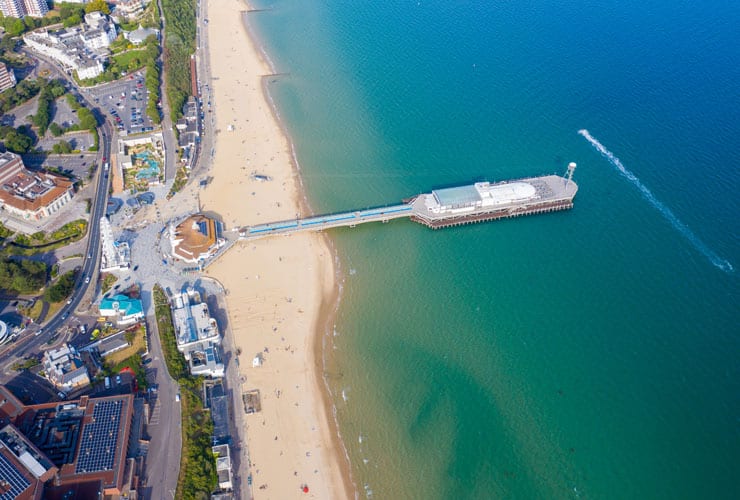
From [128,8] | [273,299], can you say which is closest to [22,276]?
[273,299]

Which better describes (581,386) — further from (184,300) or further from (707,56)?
(707,56)

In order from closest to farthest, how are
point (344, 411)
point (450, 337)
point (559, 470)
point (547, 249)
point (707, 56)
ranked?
1. point (559, 470)
2. point (344, 411)
3. point (450, 337)
4. point (547, 249)
5. point (707, 56)

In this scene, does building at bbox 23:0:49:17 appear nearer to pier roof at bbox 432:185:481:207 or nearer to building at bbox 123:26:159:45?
building at bbox 123:26:159:45

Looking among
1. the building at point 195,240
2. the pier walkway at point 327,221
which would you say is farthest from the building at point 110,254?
the pier walkway at point 327,221

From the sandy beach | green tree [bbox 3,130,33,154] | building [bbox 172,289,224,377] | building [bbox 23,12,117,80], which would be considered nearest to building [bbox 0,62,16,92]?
building [bbox 23,12,117,80]

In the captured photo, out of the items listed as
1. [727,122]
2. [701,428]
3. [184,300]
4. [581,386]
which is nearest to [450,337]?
[581,386]

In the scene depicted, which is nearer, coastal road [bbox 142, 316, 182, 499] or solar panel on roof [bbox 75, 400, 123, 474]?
solar panel on roof [bbox 75, 400, 123, 474]

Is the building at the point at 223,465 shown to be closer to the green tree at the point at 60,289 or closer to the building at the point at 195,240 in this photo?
the building at the point at 195,240
